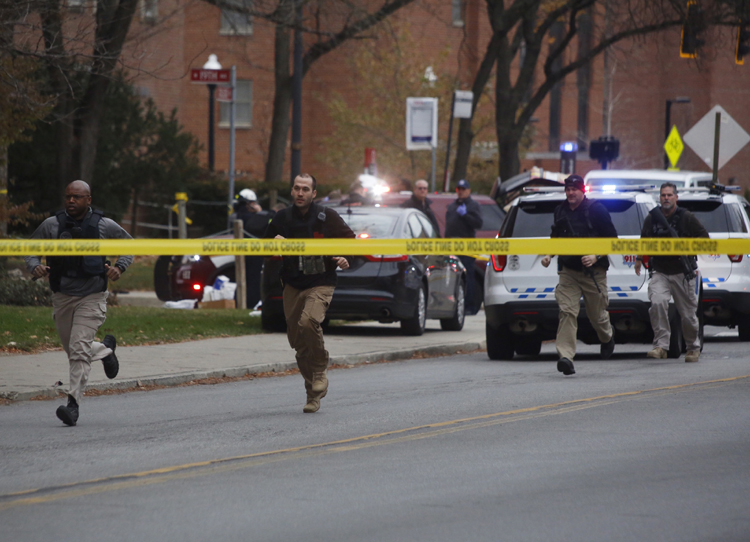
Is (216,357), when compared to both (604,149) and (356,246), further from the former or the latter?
(604,149)

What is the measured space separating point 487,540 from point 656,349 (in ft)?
26.8

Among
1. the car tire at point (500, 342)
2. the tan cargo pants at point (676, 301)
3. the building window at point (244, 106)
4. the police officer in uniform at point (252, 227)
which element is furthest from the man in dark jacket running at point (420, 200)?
the building window at point (244, 106)

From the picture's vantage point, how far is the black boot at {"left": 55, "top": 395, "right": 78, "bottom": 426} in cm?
888

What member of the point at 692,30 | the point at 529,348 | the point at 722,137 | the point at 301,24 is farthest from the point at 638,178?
the point at 529,348

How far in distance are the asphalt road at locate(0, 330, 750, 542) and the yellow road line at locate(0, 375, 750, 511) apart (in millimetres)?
17

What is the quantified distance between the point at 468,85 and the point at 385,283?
3017 centimetres

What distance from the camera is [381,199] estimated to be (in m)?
20.7

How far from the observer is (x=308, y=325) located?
9.58 meters

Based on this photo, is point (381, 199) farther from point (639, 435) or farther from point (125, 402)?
point (639, 435)

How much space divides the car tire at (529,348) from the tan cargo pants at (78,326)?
645 cm

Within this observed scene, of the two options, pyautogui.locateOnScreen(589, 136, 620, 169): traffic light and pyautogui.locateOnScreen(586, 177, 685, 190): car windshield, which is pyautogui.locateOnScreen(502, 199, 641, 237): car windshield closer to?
pyautogui.locateOnScreen(586, 177, 685, 190): car windshield

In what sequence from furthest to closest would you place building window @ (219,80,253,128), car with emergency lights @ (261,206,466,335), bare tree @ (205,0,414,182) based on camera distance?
building window @ (219,80,253,128) < bare tree @ (205,0,414,182) < car with emergency lights @ (261,206,466,335)

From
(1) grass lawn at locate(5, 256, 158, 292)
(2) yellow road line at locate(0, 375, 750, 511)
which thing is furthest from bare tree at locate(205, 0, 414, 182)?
(2) yellow road line at locate(0, 375, 750, 511)

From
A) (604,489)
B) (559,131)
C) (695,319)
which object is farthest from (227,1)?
(559,131)
